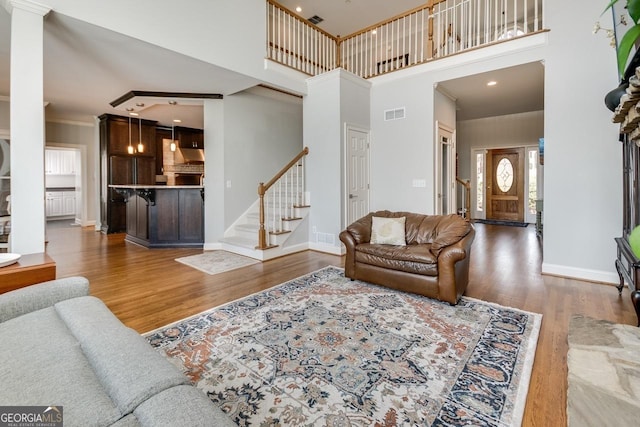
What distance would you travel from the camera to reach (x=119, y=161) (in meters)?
7.76

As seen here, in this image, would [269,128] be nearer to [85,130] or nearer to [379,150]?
[379,150]

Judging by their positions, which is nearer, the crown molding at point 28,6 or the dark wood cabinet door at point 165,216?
the crown molding at point 28,6

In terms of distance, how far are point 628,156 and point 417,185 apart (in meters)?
2.71

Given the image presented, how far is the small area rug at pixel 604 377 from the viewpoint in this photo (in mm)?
1262

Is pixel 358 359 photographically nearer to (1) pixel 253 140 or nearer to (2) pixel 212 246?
(2) pixel 212 246

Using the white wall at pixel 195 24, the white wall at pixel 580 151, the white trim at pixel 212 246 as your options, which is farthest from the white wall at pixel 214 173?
the white wall at pixel 580 151

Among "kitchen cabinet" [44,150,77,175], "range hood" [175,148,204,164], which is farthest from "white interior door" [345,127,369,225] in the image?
"kitchen cabinet" [44,150,77,175]

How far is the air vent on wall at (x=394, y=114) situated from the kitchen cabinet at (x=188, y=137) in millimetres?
5986

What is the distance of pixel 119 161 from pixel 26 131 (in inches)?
228

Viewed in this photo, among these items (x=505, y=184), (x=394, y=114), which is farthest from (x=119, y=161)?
(x=505, y=184)

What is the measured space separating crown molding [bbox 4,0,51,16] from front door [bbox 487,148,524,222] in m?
10.2

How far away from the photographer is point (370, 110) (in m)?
5.88

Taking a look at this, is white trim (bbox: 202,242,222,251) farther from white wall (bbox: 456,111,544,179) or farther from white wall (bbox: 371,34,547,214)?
white wall (bbox: 456,111,544,179)

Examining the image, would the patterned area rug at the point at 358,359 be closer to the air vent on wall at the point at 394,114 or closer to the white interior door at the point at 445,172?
the white interior door at the point at 445,172
